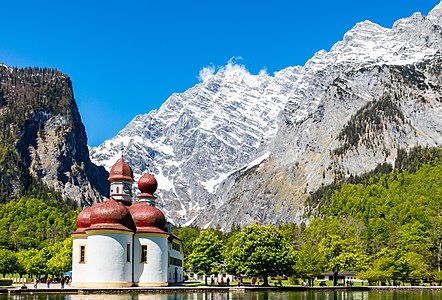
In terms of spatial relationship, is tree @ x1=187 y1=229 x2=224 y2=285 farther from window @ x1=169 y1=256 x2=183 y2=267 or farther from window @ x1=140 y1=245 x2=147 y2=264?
window @ x1=140 y1=245 x2=147 y2=264

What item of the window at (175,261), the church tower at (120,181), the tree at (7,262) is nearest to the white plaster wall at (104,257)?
the church tower at (120,181)

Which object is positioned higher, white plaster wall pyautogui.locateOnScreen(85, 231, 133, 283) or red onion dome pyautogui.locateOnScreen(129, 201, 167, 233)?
red onion dome pyautogui.locateOnScreen(129, 201, 167, 233)

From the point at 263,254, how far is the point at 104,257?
25.4 m

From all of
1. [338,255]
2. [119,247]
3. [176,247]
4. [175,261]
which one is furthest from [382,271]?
[119,247]

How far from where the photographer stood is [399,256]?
12500cm

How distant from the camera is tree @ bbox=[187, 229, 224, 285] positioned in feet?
392

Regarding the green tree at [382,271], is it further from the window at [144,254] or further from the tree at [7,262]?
the tree at [7,262]

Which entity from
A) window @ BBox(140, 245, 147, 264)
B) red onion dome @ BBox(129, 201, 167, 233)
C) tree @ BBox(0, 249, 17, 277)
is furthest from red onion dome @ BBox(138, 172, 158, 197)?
tree @ BBox(0, 249, 17, 277)

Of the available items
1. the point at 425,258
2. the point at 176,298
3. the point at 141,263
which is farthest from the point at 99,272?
the point at 425,258

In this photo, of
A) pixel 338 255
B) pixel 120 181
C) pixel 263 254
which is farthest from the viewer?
Answer: pixel 338 255

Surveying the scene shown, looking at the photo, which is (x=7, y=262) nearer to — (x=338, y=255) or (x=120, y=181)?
(x=120, y=181)

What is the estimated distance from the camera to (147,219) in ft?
308

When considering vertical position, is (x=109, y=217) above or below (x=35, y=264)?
above

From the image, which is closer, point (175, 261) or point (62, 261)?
point (175, 261)
